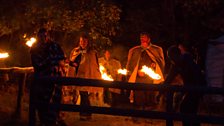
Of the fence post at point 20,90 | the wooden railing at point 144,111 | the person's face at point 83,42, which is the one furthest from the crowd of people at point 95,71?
the fence post at point 20,90

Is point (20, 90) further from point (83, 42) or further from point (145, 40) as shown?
point (145, 40)

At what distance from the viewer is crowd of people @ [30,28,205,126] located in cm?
919

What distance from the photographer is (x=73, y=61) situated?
39.6 ft

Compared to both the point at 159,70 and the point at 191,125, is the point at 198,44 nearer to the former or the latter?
the point at 159,70

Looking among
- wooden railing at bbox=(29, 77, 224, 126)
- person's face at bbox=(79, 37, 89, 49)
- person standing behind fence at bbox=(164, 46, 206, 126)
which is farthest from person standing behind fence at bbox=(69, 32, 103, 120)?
wooden railing at bbox=(29, 77, 224, 126)

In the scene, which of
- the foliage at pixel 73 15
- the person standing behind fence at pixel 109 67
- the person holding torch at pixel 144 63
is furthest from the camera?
the person standing behind fence at pixel 109 67

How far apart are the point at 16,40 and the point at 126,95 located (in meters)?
4.58

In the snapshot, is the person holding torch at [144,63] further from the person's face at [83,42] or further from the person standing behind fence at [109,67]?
the person standing behind fence at [109,67]

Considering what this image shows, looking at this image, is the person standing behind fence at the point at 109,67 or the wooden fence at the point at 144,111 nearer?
the wooden fence at the point at 144,111

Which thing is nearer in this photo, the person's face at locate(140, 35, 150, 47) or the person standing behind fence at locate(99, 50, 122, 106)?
the person's face at locate(140, 35, 150, 47)

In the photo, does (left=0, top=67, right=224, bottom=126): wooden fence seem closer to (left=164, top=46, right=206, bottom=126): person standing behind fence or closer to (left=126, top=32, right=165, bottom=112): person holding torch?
(left=164, top=46, right=206, bottom=126): person standing behind fence

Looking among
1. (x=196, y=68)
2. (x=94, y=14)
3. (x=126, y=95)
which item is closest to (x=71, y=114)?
(x=94, y=14)

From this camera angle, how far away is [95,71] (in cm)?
1252

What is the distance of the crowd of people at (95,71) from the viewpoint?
9188 millimetres
